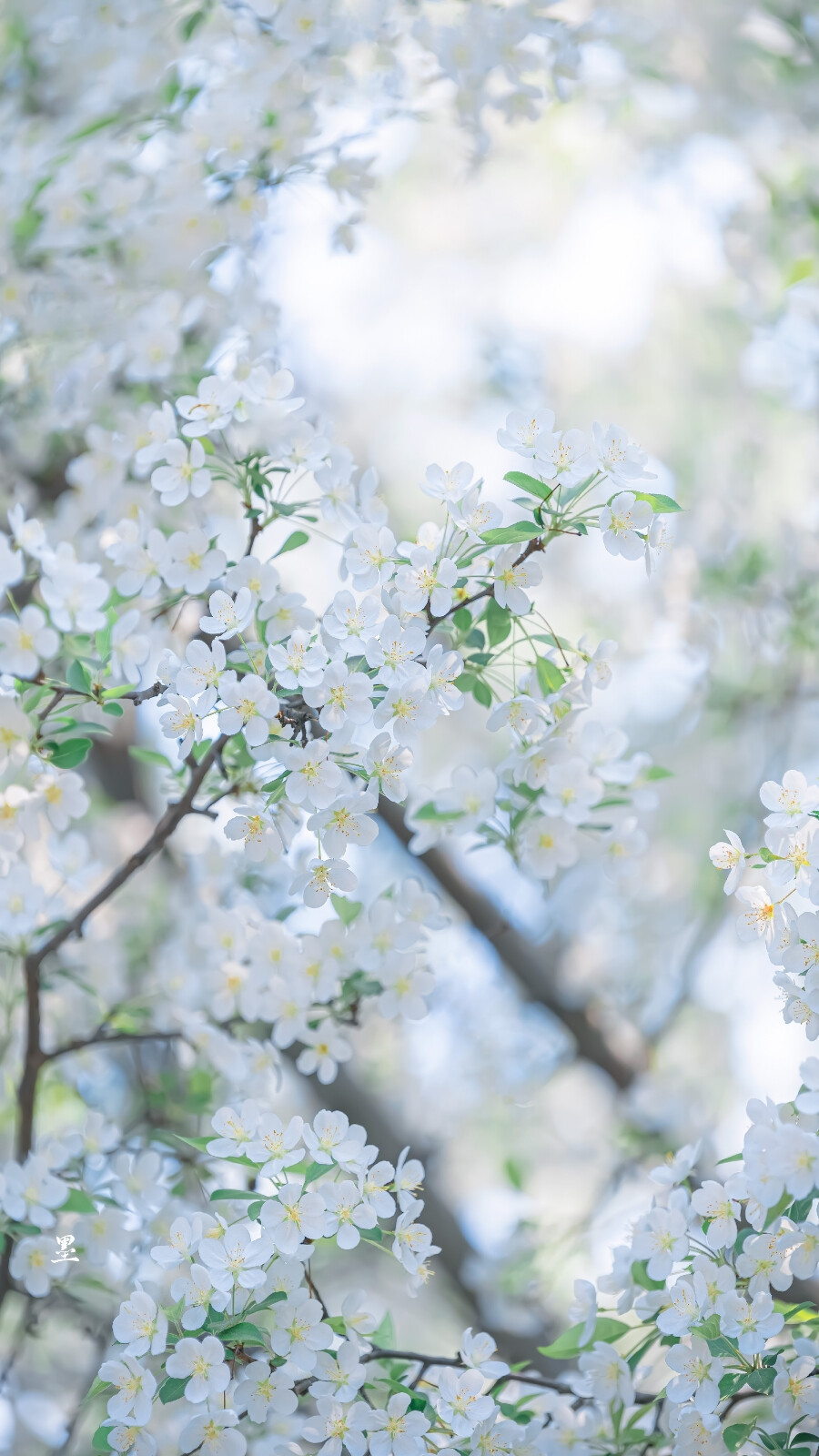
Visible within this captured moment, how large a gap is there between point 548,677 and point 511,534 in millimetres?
161

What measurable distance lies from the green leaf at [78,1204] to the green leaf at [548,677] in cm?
62

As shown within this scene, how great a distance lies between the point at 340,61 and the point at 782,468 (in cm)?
195

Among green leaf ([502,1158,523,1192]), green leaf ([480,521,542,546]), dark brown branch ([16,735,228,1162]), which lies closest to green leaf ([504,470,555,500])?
green leaf ([480,521,542,546])

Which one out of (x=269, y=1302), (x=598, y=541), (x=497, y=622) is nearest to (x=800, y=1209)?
(x=269, y=1302)

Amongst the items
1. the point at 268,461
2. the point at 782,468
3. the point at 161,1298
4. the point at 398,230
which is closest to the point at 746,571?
the point at 782,468

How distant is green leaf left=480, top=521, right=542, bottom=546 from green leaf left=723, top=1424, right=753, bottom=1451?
0.66m

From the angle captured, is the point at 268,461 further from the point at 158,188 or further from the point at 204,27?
the point at 204,27

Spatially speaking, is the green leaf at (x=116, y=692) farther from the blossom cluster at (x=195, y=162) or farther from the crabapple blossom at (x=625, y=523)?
the blossom cluster at (x=195, y=162)

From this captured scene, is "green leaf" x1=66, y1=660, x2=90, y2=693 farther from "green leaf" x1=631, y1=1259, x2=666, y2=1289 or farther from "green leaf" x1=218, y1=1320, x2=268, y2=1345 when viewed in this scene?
"green leaf" x1=631, y1=1259, x2=666, y2=1289

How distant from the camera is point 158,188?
1.40m

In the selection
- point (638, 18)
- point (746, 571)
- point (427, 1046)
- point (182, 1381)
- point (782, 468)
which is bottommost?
point (427, 1046)

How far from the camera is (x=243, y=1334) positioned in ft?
2.50

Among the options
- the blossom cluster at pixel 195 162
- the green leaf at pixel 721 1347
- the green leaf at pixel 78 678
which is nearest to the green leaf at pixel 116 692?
the green leaf at pixel 78 678

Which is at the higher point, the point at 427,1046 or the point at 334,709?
the point at 334,709
